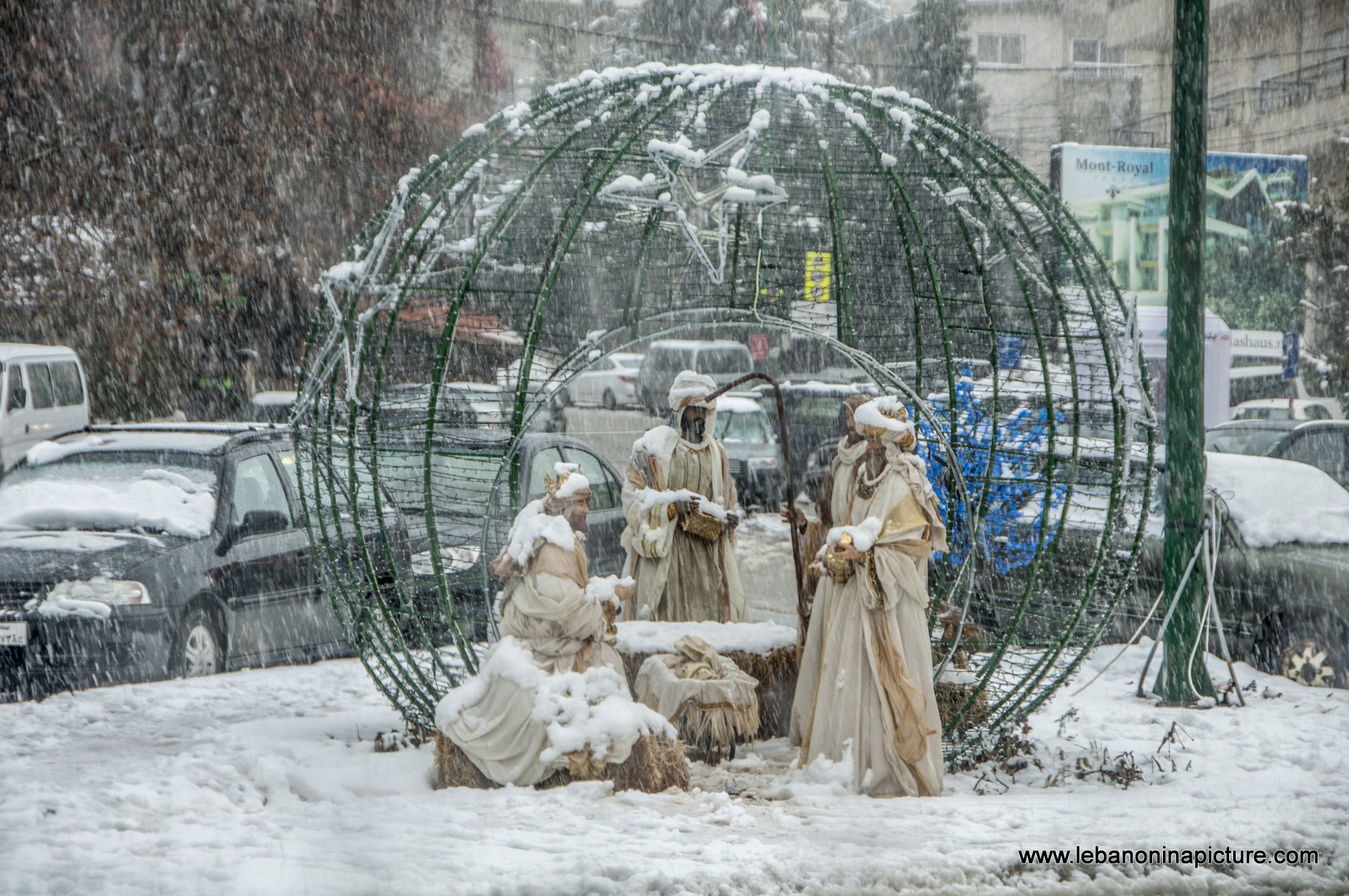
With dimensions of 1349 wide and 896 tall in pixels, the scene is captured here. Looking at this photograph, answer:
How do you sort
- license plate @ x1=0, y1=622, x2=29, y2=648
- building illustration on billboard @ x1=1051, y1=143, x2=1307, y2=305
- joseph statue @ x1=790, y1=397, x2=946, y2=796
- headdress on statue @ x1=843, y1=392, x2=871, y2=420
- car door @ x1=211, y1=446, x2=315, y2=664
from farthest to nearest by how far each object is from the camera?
building illustration on billboard @ x1=1051, y1=143, x2=1307, y2=305
car door @ x1=211, y1=446, x2=315, y2=664
license plate @ x1=0, y1=622, x2=29, y2=648
headdress on statue @ x1=843, y1=392, x2=871, y2=420
joseph statue @ x1=790, y1=397, x2=946, y2=796

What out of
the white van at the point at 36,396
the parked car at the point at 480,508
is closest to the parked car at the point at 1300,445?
the parked car at the point at 480,508

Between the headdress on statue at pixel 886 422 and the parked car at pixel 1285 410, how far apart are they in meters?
16.3

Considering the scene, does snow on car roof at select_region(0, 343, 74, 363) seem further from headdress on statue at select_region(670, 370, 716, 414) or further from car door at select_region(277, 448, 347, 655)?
headdress on statue at select_region(670, 370, 716, 414)

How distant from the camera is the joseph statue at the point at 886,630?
19.0 ft

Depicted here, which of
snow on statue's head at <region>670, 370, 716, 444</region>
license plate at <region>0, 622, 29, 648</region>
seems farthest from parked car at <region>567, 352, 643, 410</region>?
license plate at <region>0, 622, 29, 648</region>

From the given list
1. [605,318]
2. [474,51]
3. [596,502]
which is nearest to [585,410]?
[474,51]

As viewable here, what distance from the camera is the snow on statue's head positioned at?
7785 millimetres

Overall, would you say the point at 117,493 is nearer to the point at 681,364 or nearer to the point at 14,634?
the point at 14,634

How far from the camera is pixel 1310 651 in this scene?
8273 mm

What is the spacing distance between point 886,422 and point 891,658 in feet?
3.20

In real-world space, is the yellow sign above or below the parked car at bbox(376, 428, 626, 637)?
above

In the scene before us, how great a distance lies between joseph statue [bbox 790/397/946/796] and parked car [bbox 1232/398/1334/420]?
16.3 metres

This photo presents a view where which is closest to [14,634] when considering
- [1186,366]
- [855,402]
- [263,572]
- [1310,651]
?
[263,572]

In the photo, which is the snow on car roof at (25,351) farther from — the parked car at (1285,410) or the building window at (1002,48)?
the building window at (1002,48)
